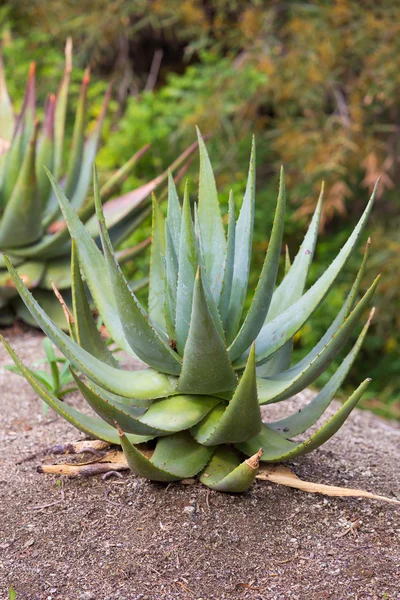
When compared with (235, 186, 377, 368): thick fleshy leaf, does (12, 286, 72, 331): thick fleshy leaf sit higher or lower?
lower

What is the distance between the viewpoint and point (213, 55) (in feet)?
18.6

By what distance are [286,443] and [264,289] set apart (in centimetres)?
38

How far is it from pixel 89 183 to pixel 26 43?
13.3 ft

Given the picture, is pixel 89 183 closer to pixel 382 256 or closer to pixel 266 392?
pixel 266 392

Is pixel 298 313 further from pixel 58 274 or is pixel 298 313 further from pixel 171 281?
pixel 58 274

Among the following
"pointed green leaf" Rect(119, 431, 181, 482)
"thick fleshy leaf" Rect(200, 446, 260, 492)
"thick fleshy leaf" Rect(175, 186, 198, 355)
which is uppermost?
"thick fleshy leaf" Rect(175, 186, 198, 355)

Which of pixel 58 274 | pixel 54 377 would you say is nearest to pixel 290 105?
pixel 58 274

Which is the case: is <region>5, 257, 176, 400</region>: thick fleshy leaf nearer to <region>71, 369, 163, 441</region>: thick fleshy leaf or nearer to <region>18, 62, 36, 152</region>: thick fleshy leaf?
<region>71, 369, 163, 441</region>: thick fleshy leaf

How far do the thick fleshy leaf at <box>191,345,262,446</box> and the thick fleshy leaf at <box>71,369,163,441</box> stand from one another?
0.37 feet

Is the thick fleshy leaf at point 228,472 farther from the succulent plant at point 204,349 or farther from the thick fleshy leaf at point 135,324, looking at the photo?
the thick fleshy leaf at point 135,324

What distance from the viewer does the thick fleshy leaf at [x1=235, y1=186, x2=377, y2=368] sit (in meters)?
1.53

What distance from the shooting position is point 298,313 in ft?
5.20

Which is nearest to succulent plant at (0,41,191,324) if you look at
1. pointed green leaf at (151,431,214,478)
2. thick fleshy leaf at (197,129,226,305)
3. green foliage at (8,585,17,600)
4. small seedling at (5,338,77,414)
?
small seedling at (5,338,77,414)

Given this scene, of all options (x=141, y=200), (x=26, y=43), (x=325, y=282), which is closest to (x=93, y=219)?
(x=141, y=200)
